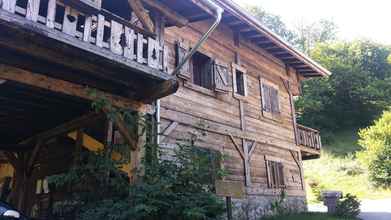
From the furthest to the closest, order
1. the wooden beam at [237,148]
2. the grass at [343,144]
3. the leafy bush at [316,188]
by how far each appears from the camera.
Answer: the grass at [343,144] → the leafy bush at [316,188] → the wooden beam at [237,148]

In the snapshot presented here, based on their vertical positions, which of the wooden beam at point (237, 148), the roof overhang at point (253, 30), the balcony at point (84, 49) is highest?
the roof overhang at point (253, 30)

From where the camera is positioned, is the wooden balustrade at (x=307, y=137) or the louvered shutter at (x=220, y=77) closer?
the louvered shutter at (x=220, y=77)

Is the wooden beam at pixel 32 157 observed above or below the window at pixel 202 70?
below

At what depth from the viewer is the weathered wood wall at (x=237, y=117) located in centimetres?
923

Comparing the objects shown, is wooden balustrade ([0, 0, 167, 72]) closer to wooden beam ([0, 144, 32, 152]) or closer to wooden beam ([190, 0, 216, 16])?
wooden beam ([190, 0, 216, 16])

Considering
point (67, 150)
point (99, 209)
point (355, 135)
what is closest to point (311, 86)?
point (355, 135)

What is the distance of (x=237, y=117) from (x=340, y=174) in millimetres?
17241

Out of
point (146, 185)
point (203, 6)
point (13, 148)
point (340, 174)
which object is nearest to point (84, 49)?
point (146, 185)

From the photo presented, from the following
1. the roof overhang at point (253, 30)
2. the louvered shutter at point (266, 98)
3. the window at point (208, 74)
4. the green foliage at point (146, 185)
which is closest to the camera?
the green foliage at point (146, 185)

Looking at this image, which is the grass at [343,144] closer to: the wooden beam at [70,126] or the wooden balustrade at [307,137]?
the wooden balustrade at [307,137]

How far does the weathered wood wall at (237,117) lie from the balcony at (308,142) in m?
0.78

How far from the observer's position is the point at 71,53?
16.7 ft

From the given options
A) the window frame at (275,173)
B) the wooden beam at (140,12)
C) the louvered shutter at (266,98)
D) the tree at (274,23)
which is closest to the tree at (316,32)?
the tree at (274,23)

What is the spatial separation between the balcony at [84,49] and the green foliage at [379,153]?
20353 millimetres
